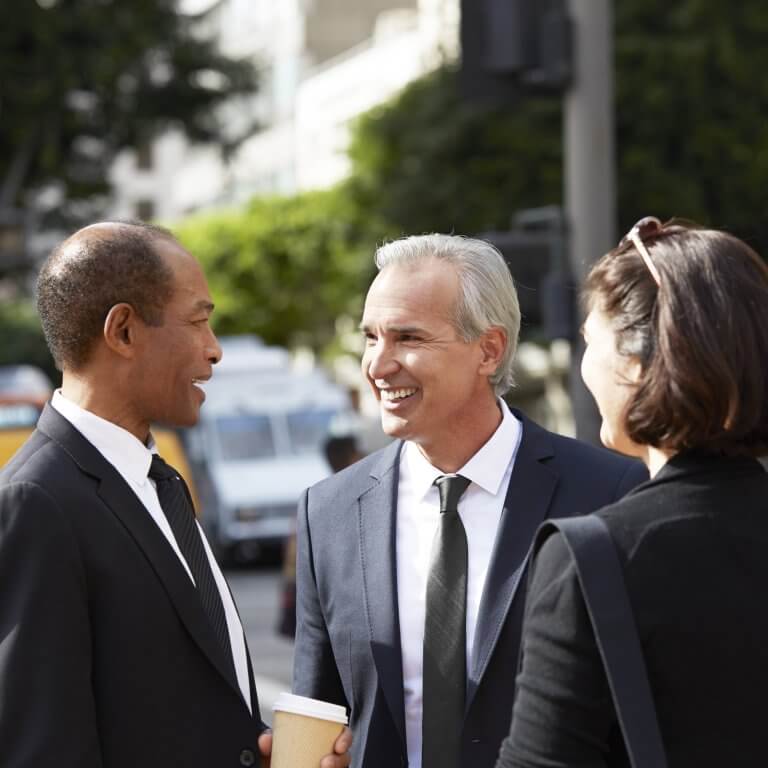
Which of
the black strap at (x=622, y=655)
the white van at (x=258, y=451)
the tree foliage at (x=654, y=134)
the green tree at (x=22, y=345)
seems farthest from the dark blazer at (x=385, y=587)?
the green tree at (x=22, y=345)

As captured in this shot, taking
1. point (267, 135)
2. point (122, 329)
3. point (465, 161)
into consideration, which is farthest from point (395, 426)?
point (267, 135)

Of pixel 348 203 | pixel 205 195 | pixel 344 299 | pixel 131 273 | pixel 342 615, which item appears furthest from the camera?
pixel 205 195

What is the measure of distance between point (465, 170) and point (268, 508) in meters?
8.82

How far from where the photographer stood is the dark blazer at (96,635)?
2836mm

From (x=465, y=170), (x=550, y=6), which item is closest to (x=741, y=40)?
(x=465, y=170)

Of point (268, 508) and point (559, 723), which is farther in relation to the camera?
point (268, 508)

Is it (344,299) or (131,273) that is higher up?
(131,273)

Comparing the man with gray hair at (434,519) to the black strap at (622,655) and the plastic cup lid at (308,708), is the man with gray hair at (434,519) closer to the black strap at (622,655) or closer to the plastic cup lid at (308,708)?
the plastic cup lid at (308,708)

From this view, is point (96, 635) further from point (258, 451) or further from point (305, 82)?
point (305, 82)

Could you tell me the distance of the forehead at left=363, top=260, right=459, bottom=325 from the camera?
372cm

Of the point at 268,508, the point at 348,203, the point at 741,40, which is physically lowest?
the point at 268,508

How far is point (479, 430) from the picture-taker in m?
3.72

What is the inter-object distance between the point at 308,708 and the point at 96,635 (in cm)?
38

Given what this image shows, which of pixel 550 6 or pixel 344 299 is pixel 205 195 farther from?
pixel 550 6
